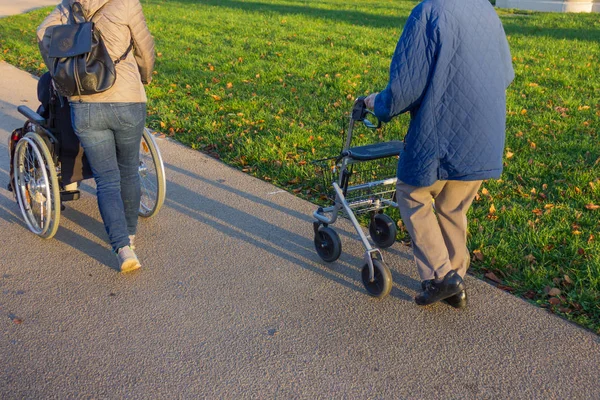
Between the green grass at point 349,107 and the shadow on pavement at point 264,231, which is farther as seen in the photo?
the green grass at point 349,107

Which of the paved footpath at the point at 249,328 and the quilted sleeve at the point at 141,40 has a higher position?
→ the quilted sleeve at the point at 141,40

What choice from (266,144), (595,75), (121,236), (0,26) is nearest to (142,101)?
(121,236)

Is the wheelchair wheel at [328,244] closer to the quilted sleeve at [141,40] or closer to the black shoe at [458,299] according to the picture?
the black shoe at [458,299]

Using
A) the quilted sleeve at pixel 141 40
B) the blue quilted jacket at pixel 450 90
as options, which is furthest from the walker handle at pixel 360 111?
the quilted sleeve at pixel 141 40

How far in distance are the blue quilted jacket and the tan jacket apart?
1.62 metres

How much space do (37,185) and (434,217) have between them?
2.91 metres

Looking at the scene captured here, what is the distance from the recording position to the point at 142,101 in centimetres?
432

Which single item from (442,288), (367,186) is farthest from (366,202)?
(442,288)

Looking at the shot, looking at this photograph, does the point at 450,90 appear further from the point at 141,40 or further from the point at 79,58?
the point at 79,58

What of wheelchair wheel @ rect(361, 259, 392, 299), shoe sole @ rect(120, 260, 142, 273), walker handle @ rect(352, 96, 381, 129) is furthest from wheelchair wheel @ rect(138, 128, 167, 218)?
wheelchair wheel @ rect(361, 259, 392, 299)

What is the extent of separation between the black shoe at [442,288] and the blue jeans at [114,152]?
6.58 ft

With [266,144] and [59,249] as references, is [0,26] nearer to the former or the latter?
[266,144]

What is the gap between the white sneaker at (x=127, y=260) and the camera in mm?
4336

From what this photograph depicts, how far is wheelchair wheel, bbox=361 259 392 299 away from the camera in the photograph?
12.9 ft
